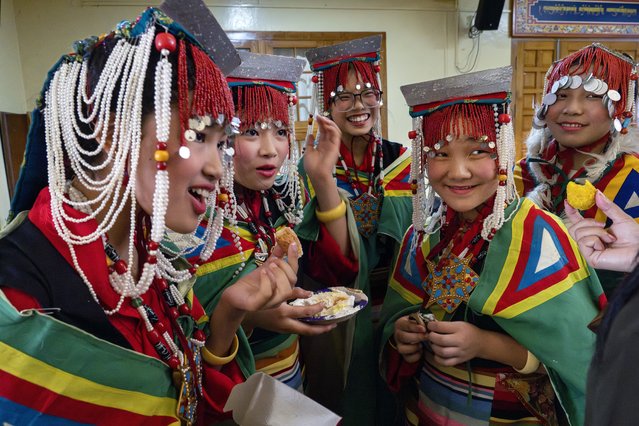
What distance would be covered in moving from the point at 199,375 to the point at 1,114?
3856 mm

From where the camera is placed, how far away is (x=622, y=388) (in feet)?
1.68

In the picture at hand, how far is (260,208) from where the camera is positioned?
5.42 feet

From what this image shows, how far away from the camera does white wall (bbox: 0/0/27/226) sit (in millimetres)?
3766

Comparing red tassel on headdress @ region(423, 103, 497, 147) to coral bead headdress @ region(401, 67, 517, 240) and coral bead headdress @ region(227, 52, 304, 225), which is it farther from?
coral bead headdress @ region(227, 52, 304, 225)

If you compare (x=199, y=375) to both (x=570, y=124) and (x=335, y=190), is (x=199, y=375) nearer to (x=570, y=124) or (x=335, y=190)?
(x=335, y=190)

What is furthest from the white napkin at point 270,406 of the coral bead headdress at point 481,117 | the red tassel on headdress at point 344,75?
the red tassel on headdress at point 344,75

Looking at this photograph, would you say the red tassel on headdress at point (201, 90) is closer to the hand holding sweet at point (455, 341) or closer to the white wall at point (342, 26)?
the hand holding sweet at point (455, 341)

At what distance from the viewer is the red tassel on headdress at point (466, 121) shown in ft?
4.42

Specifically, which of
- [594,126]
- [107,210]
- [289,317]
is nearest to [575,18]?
[594,126]

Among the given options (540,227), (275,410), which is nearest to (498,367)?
(540,227)

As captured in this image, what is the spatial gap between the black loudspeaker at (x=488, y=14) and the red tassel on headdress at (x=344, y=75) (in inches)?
155

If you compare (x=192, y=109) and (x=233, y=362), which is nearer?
(x=192, y=109)

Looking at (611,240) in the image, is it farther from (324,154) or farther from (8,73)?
(8,73)

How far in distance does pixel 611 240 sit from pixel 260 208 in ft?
3.66
